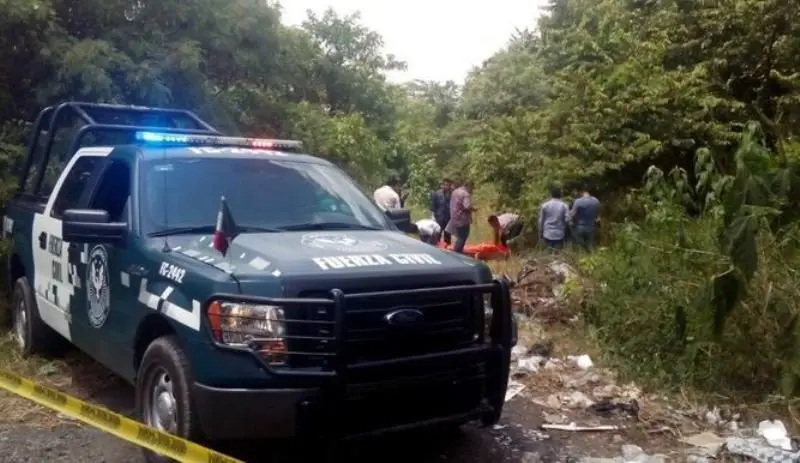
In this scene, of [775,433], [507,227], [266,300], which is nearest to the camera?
[266,300]

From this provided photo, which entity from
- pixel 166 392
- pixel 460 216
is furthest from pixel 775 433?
pixel 460 216

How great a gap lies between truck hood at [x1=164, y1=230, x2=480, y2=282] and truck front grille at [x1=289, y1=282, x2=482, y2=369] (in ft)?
0.39

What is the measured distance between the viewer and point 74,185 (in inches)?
239

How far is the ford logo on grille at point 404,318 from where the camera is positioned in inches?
162

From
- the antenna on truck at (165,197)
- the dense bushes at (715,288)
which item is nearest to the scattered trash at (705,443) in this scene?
the dense bushes at (715,288)

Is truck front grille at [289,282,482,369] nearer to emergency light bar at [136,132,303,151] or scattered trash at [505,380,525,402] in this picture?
scattered trash at [505,380,525,402]

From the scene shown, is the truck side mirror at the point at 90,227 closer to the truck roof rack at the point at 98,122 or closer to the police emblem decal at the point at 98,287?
the police emblem decal at the point at 98,287

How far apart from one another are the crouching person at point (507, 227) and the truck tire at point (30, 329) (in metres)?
8.29

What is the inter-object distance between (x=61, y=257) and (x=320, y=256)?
2507mm

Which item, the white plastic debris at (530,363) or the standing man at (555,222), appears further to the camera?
the standing man at (555,222)

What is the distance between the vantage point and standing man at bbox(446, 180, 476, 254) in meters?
13.2

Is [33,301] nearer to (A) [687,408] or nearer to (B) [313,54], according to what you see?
(A) [687,408]

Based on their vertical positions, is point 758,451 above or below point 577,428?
above

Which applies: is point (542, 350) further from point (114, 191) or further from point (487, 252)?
point (487, 252)
